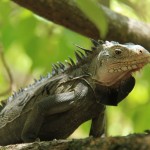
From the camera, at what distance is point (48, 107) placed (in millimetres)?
3004

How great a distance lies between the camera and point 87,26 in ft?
12.7

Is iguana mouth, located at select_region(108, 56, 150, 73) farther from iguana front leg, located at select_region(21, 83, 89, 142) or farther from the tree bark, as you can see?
the tree bark

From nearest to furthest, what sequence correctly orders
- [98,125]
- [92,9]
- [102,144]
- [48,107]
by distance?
[92,9], [102,144], [48,107], [98,125]

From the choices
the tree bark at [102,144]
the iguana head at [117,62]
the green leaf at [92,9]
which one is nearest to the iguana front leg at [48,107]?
the iguana head at [117,62]

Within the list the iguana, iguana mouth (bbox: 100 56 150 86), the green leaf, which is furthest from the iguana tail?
the green leaf

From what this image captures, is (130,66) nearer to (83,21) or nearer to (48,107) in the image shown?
(48,107)

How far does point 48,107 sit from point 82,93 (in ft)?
0.82

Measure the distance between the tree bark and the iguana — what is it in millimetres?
722

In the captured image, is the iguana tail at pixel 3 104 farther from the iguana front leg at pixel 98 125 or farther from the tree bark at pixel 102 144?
the tree bark at pixel 102 144

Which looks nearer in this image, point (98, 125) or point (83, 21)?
point (98, 125)

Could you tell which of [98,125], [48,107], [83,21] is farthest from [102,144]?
[83,21]

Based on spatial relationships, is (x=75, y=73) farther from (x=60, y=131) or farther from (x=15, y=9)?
(x=15, y=9)

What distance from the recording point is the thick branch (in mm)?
3605

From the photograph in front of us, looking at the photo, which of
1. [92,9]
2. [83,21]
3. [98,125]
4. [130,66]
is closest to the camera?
[92,9]
